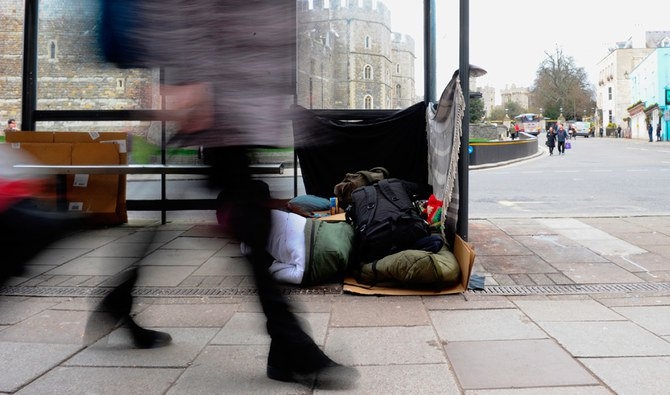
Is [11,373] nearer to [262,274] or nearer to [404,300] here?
[262,274]

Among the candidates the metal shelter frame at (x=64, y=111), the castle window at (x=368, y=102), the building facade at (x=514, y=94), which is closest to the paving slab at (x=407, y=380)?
the metal shelter frame at (x=64, y=111)

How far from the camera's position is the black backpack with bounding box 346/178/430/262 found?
451 centimetres

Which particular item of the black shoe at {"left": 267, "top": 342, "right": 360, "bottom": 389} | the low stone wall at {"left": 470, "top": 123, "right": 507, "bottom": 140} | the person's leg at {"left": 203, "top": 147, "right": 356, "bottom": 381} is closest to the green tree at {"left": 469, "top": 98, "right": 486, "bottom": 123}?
the low stone wall at {"left": 470, "top": 123, "right": 507, "bottom": 140}

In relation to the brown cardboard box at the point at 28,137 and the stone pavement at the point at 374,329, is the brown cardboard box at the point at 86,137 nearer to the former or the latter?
the brown cardboard box at the point at 28,137

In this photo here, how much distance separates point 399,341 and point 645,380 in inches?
47.9

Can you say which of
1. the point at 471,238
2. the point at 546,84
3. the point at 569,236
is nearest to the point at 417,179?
the point at 471,238

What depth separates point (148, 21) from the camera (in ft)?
7.48

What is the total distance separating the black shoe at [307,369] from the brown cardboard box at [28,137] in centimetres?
581

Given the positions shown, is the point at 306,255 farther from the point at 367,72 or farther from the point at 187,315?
the point at 367,72

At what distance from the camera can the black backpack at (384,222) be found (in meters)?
4.51

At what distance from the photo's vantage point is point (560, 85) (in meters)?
83.5

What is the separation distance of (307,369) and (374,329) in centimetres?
104

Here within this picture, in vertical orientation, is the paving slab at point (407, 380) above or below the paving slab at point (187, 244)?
below

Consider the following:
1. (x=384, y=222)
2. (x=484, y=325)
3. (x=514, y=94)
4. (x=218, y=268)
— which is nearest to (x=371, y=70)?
(x=384, y=222)
